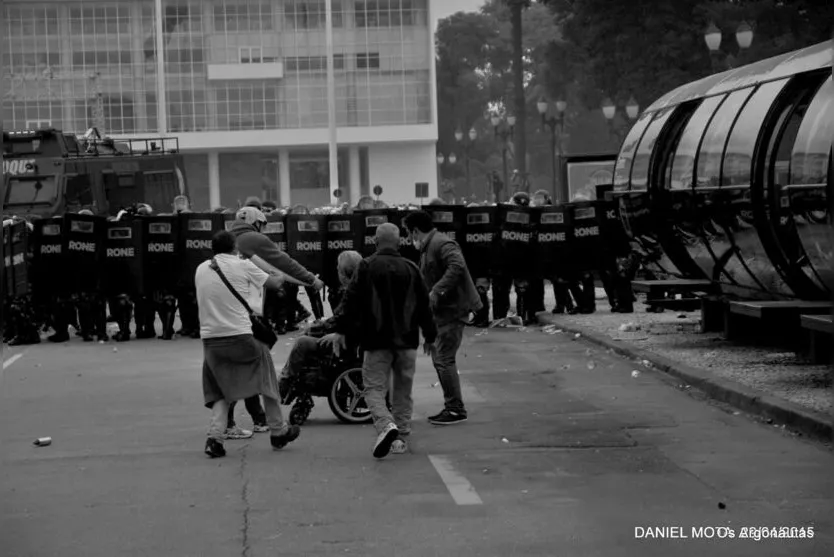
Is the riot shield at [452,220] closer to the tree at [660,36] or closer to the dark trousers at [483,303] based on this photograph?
the dark trousers at [483,303]

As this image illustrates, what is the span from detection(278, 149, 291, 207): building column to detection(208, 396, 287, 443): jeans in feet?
295

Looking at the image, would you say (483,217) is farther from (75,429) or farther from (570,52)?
(570,52)

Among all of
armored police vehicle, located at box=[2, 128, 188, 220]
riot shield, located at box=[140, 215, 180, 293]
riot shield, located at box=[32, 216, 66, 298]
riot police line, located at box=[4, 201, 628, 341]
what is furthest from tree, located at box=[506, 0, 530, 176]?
riot shield, located at box=[32, 216, 66, 298]

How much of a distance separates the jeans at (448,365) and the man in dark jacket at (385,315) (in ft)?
4.19

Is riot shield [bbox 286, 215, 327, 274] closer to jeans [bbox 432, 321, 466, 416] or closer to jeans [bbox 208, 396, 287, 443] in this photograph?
jeans [bbox 432, 321, 466, 416]

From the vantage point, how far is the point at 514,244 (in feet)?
76.9

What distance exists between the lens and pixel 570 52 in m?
56.4


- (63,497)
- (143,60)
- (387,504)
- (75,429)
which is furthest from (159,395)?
(143,60)

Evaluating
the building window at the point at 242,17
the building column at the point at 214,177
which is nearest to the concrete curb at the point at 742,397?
the building window at the point at 242,17

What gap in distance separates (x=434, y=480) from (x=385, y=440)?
1014 mm

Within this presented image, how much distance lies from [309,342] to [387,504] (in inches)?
151

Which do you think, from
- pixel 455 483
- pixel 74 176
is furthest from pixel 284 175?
pixel 455 483

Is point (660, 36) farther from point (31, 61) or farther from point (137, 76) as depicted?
point (31, 61)

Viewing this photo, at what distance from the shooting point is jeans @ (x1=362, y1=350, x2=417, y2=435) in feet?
36.9
